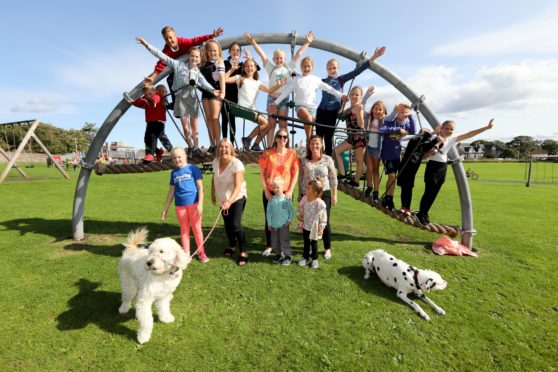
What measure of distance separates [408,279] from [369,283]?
67cm

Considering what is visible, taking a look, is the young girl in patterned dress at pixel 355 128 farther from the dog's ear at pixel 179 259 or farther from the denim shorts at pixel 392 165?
the dog's ear at pixel 179 259

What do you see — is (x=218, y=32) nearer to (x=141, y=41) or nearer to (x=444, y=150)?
(x=141, y=41)

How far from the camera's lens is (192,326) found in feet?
11.0

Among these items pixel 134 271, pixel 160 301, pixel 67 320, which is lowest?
pixel 67 320

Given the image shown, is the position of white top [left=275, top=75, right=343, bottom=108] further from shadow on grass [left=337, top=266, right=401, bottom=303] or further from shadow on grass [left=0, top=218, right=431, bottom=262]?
shadow on grass [left=337, top=266, right=401, bottom=303]

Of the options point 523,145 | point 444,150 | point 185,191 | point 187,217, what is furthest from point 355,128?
point 523,145

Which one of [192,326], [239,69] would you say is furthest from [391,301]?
[239,69]

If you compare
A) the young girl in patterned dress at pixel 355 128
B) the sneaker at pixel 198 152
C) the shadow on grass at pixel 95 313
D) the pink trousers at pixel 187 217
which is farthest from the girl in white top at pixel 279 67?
the shadow on grass at pixel 95 313

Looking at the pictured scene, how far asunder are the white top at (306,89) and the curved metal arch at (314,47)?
52.3 inches

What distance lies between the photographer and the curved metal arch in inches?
229

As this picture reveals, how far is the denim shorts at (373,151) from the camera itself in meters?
5.59

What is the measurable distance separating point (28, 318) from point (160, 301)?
166 centimetres

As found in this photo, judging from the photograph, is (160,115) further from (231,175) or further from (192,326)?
(192,326)

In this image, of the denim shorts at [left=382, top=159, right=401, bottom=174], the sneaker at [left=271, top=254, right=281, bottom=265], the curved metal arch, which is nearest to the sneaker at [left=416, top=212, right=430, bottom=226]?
the curved metal arch
